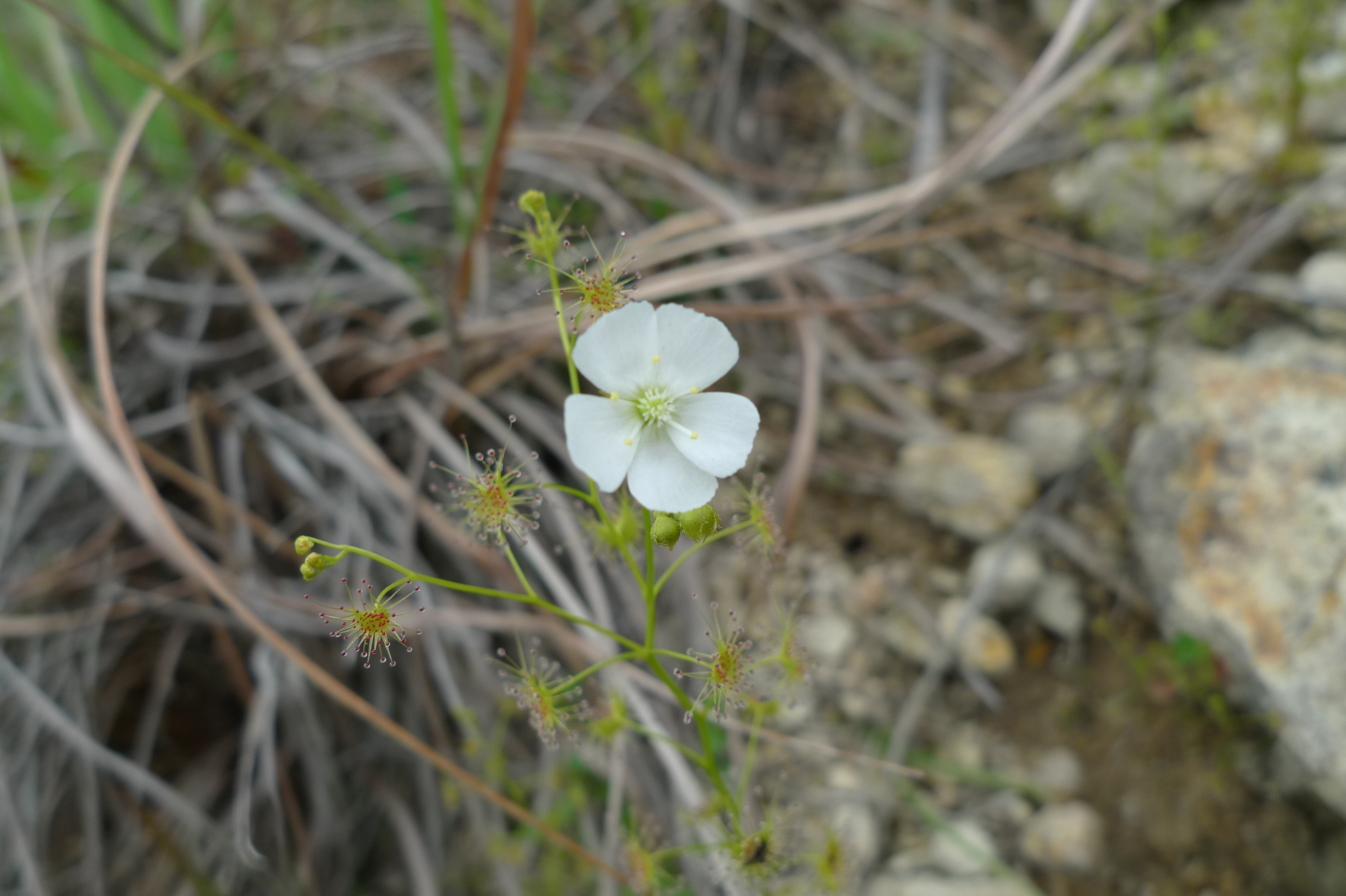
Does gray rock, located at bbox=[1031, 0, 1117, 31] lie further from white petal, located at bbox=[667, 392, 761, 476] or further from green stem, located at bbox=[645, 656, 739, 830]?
green stem, located at bbox=[645, 656, 739, 830]

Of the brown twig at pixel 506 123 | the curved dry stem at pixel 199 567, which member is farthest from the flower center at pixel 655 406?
the brown twig at pixel 506 123

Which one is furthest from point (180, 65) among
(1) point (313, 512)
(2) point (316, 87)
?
(1) point (313, 512)

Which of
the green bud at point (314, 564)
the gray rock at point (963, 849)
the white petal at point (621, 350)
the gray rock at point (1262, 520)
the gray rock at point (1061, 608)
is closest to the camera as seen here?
the green bud at point (314, 564)

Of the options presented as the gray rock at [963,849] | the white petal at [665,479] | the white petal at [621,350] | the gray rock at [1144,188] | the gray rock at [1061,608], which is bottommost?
the gray rock at [963,849]

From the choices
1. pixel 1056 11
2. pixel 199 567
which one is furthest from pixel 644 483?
pixel 1056 11

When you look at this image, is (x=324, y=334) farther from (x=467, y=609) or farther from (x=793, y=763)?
(x=793, y=763)

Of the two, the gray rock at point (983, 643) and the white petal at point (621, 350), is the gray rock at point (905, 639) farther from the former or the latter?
the white petal at point (621, 350)

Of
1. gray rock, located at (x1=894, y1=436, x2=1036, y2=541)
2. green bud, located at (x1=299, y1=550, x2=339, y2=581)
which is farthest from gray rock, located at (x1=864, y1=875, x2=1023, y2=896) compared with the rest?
green bud, located at (x1=299, y1=550, x2=339, y2=581)
